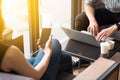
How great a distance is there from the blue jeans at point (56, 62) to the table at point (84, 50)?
0.34 ft

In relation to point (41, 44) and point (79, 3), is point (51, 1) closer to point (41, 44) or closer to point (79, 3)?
point (79, 3)

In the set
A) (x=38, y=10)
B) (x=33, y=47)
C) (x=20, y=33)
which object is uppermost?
(x=38, y=10)

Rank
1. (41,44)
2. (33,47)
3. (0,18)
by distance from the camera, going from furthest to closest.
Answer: (33,47)
(41,44)
(0,18)

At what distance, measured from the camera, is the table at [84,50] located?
197 centimetres

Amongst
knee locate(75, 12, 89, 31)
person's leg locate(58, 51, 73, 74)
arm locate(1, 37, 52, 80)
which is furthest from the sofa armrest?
knee locate(75, 12, 89, 31)

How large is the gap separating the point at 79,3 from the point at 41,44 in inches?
69.3

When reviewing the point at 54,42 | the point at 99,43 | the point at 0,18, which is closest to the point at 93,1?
the point at 99,43

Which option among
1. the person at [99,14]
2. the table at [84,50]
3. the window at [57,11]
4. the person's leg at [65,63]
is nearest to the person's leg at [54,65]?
the person's leg at [65,63]

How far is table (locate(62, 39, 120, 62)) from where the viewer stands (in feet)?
6.46

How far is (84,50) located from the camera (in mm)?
2072

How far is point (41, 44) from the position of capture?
1.87 metres

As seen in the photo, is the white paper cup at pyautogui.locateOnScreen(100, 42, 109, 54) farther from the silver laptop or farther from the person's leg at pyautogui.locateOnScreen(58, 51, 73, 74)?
the person's leg at pyautogui.locateOnScreen(58, 51, 73, 74)

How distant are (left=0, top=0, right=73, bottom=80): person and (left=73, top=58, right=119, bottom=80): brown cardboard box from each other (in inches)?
9.8

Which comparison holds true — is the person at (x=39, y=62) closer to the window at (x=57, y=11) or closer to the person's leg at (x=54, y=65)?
the person's leg at (x=54, y=65)
